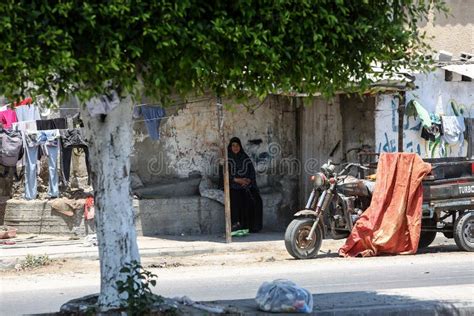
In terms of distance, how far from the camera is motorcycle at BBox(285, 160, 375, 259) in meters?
12.9

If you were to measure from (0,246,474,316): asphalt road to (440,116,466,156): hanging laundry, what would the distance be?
407 cm

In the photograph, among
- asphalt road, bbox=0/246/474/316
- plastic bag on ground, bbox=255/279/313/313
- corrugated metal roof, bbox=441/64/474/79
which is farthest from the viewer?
corrugated metal roof, bbox=441/64/474/79

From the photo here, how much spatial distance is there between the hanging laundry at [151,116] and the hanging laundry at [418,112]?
458cm

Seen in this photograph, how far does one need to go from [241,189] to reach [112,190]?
32.0 ft

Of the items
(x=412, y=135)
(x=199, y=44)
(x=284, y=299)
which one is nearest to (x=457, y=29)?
(x=412, y=135)

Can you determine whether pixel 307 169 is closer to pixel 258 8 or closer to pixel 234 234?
pixel 234 234

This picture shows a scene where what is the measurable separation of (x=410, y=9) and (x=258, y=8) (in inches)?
47.3

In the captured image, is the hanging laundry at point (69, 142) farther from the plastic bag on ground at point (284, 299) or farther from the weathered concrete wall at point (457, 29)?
the plastic bag on ground at point (284, 299)

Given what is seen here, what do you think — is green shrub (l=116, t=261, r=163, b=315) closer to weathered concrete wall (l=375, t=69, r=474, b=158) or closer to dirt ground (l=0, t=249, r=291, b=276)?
dirt ground (l=0, t=249, r=291, b=276)

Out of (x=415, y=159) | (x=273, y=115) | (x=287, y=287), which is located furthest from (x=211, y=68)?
(x=273, y=115)

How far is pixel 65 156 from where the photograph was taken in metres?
15.1

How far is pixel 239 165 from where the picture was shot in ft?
52.4

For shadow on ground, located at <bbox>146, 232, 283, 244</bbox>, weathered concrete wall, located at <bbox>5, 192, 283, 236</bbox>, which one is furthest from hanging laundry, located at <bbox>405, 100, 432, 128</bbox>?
weathered concrete wall, located at <bbox>5, 192, 283, 236</bbox>

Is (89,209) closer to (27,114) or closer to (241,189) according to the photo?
(27,114)
